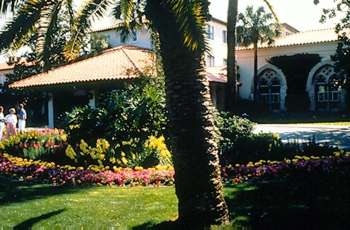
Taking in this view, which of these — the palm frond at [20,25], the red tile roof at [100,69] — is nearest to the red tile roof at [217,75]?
the red tile roof at [100,69]

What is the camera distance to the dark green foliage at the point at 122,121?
12500mm

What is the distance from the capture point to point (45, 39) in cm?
698

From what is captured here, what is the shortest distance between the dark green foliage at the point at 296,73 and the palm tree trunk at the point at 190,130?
36.5m

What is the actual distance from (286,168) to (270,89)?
34359mm

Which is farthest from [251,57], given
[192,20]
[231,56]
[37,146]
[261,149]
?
[192,20]

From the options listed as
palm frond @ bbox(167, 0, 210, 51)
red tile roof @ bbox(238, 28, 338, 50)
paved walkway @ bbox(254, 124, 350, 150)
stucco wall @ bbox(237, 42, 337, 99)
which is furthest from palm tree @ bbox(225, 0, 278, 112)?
palm frond @ bbox(167, 0, 210, 51)

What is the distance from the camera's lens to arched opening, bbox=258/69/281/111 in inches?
1708

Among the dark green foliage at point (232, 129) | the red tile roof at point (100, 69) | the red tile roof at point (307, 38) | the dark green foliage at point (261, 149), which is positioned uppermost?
the red tile roof at point (307, 38)

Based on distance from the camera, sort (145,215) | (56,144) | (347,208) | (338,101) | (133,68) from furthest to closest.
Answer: (338,101), (133,68), (56,144), (145,215), (347,208)

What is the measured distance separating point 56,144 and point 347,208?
10.3 metres

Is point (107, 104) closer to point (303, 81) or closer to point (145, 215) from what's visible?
point (145, 215)

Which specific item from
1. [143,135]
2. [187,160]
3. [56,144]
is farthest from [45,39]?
[56,144]

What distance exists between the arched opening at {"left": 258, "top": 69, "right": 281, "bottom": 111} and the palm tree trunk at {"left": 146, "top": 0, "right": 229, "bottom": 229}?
123ft

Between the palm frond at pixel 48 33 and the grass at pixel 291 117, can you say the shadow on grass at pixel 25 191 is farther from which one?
the grass at pixel 291 117
